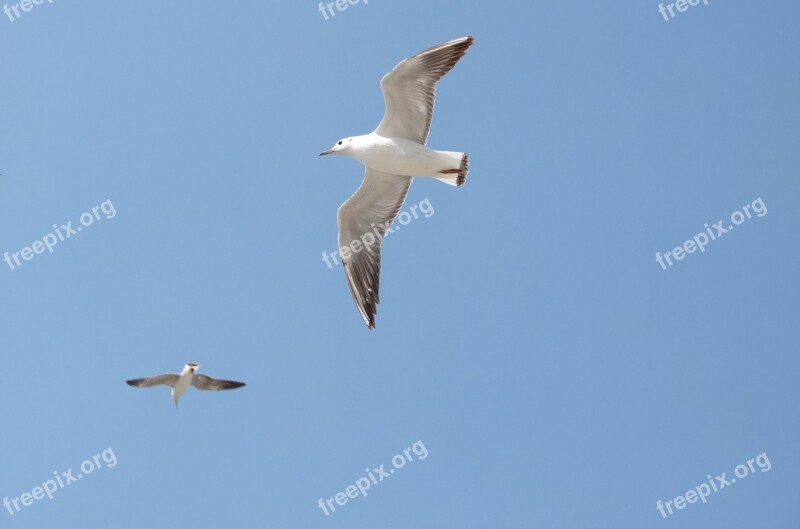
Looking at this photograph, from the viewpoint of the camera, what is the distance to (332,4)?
46.8 feet

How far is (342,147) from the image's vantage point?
45.9 ft

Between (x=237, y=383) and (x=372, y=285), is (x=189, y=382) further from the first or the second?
(x=372, y=285)

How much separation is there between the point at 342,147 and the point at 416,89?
1173mm

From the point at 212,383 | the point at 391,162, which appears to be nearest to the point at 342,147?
the point at 391,162

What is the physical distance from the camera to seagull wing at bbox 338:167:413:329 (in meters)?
14.8

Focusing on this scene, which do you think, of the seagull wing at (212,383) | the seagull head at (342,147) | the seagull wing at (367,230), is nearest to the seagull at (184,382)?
the seagull wing at (212,383)

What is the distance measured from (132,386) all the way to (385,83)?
5.56 metres

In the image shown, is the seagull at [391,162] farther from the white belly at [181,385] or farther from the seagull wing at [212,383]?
the white belly at [181,385]

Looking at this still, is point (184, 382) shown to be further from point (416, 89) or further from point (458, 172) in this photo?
point (416, 89)

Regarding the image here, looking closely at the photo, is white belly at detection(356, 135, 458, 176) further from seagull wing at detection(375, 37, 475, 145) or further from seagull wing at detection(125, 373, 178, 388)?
seagull wing at detection(125, 373, 178, 388)

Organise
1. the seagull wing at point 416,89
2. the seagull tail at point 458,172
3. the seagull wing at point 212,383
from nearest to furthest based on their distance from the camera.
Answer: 1. the seagull wing at point 416,89
2. the seagull tail at point 458,172
3. the seagull wing at point 212,383

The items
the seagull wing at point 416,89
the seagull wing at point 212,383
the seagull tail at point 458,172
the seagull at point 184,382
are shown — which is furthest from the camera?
the seagull wing at point 212,383

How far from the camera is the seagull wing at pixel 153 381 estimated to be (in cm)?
1568

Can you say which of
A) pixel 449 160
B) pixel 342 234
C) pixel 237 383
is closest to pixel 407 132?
pixel 449 160
